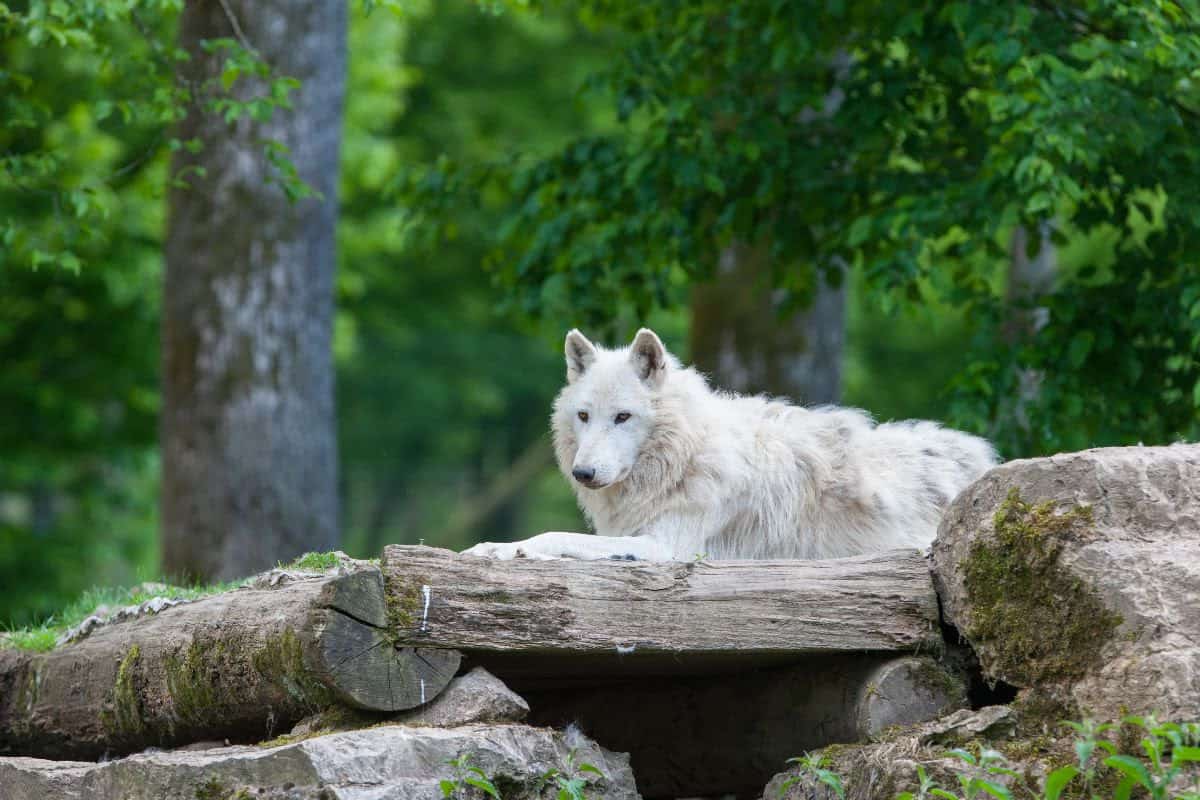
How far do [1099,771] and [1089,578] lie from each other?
72 centimetres

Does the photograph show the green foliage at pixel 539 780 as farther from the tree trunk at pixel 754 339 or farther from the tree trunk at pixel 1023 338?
the tree trunk at pixel 754 339

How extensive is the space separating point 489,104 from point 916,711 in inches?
919

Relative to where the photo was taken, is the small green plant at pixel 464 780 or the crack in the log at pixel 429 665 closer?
the small green plant at pixel 464 780

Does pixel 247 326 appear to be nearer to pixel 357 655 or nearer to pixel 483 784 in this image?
pixel 357 655

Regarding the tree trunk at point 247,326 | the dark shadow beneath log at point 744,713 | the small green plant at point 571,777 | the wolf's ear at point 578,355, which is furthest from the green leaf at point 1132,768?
the tree trunk at point 247,326

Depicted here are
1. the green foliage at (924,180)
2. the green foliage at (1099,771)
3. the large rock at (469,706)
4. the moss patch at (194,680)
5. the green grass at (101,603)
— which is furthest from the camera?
the green foliage at (924,180)

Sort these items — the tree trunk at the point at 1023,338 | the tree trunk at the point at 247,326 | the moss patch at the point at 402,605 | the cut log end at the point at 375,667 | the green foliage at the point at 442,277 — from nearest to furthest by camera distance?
the cut log end at the point at 375,667
the moss patch at the point at 402,605
the tree trunk at the point at 1023,338
the tree trunk at the point at 247,326
the green foliage at the point at 442,277

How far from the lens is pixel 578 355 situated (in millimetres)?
8055

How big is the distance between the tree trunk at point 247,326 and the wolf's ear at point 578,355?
519 centimetres

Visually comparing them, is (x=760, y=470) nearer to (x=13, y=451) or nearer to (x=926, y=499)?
(x=926, y=499)

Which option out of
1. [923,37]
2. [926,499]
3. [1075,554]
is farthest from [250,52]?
[1075,554]

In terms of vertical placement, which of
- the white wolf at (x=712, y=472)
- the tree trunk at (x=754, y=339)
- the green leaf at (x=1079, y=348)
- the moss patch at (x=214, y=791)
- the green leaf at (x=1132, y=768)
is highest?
the tree trunk at (x=754, y=339)

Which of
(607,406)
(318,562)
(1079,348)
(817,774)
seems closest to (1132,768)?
(817,774)

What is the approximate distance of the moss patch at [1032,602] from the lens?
18.8 feet
